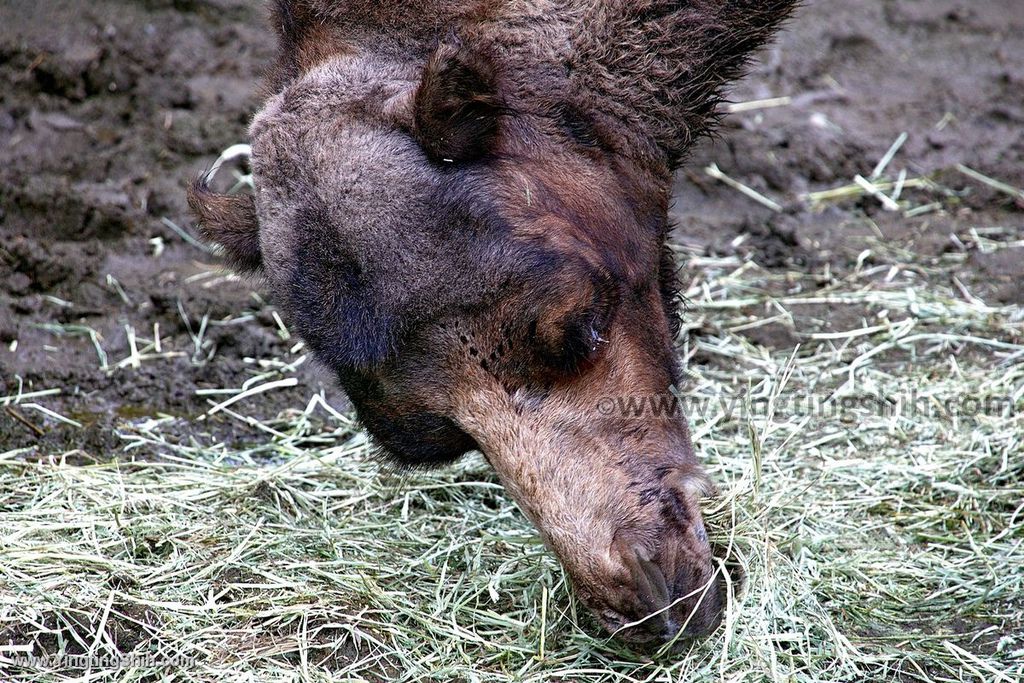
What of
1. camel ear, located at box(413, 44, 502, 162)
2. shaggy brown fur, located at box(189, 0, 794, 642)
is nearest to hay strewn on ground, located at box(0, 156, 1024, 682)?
shaggy brown fur, located at box(189, 0, 794, 642)

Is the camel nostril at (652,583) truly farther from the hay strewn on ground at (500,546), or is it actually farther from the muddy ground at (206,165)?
the muddy ground at (206,165)

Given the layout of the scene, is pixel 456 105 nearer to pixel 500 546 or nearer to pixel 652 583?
pixel 652 583

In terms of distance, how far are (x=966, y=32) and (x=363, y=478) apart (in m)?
6.06

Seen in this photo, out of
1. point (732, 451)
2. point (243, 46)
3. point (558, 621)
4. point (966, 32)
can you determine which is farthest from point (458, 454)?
point (966, 32)

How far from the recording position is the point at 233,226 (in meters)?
4.16

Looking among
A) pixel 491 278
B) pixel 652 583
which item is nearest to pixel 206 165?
pixel 491 278

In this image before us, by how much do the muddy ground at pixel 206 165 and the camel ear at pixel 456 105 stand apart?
209 centimetres

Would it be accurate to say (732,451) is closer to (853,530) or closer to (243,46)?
(853,530)

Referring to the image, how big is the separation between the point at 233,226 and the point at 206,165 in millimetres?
3053

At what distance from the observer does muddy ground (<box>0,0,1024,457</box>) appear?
18.4 ft

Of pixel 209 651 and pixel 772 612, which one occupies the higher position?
pixel 209 651

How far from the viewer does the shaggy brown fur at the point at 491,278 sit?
11.7ft

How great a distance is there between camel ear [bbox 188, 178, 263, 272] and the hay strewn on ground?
0.96 metres

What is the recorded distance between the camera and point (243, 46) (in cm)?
809
